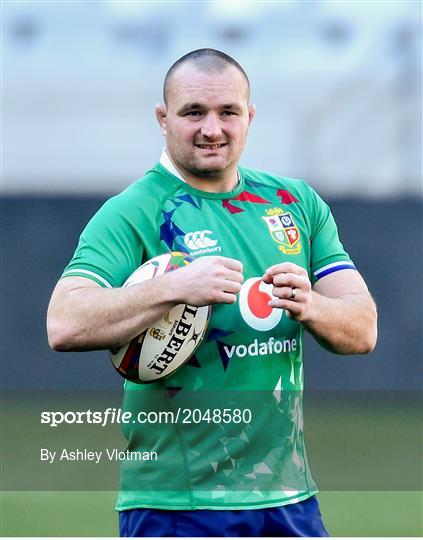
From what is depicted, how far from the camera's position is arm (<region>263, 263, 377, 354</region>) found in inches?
125

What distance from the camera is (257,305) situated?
3.43 metres

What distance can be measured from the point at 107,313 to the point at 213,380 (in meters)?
0.42

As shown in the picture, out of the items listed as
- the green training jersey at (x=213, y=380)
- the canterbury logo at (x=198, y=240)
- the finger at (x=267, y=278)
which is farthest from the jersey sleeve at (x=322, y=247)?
the finger at (x=267, y=278)

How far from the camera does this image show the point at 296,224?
11.9ft

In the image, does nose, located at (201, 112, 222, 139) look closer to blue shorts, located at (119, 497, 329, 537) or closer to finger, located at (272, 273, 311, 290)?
finger, located at (272, 273, 311, 290)

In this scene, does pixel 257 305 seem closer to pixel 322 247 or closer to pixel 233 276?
pixel 233 276

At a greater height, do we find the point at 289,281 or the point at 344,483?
the point at 344,483

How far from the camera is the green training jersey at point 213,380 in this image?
3.36m

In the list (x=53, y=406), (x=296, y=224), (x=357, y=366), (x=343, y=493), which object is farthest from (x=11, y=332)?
(x=296, y=224)

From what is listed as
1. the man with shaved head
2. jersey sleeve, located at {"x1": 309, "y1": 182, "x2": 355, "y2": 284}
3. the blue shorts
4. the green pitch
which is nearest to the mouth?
the man with shaved head

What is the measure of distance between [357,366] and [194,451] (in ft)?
26.9

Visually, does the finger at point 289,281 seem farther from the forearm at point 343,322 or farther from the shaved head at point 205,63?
the shaved head at point 205,63

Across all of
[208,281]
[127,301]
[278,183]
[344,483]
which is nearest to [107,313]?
[127,301]

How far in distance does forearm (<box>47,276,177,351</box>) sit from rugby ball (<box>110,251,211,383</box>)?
10 centimetres
